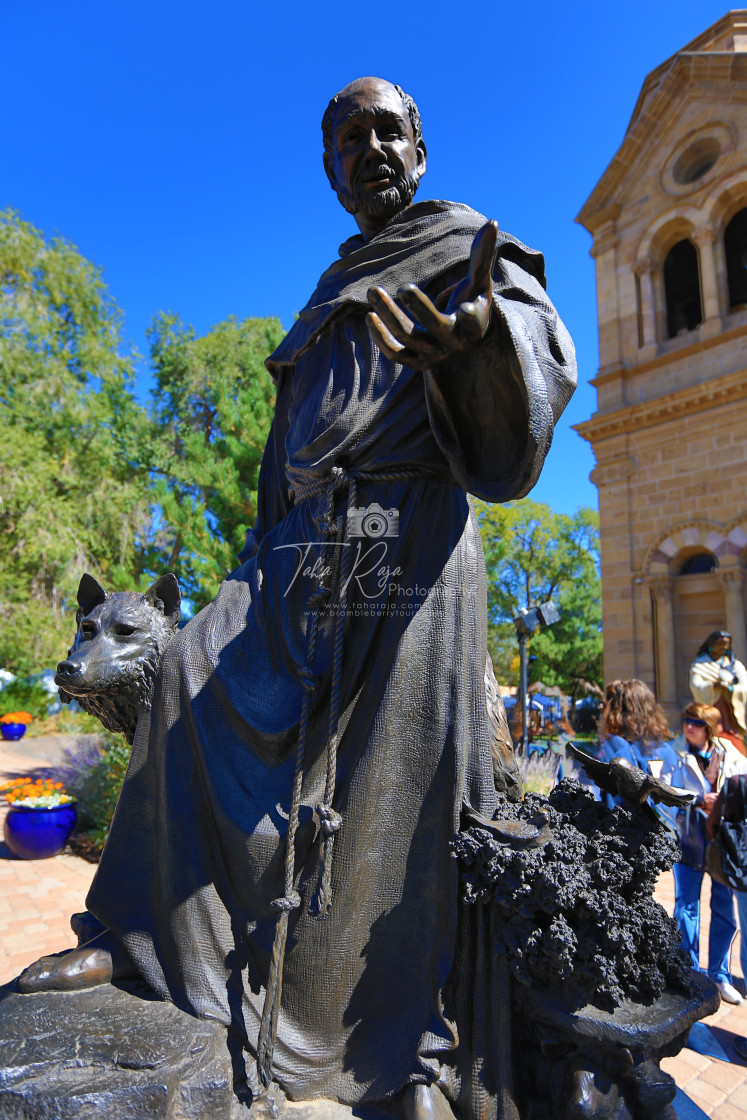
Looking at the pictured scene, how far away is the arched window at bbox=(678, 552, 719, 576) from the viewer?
44.6 feet

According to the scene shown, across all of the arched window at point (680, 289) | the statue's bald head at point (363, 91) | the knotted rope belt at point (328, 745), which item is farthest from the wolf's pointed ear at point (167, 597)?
the arched window at point (680, 289)

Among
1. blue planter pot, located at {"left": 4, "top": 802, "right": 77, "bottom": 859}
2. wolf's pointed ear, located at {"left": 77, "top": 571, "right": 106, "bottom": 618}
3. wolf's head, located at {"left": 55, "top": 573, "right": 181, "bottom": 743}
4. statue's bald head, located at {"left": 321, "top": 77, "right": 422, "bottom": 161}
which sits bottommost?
blue planter pot, located at {"left": 4, "top": 802, "right": 77, "bottom": 859}

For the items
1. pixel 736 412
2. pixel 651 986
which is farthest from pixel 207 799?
pixel 736 412

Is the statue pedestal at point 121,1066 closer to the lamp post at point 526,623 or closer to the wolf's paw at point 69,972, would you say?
the wolf's paw at point 69,972

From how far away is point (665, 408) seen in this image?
14.1 m

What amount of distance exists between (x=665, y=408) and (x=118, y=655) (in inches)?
566

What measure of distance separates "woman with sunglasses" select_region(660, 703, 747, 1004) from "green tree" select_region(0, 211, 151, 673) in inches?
486

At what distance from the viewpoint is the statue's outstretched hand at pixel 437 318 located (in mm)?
1355

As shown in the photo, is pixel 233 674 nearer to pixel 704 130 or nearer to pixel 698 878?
pixel 698 878

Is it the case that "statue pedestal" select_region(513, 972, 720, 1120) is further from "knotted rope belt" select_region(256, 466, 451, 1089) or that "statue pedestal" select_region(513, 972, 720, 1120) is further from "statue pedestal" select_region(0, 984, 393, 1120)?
"knotted rope belt" select_region(256, 466, 451, 1089)

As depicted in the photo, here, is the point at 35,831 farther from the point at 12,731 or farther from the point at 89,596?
the point at 12,731

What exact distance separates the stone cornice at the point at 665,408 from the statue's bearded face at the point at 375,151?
41.4 feet

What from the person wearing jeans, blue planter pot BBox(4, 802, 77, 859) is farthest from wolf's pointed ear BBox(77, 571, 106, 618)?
blue planter pot BBox(4, 802, 77, 859)

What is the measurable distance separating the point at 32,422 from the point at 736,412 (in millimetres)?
17205
